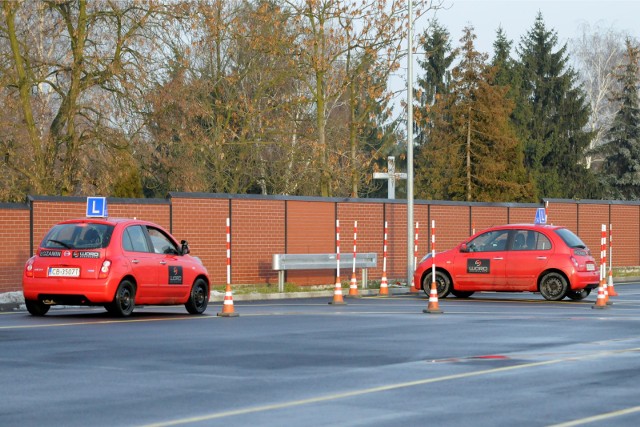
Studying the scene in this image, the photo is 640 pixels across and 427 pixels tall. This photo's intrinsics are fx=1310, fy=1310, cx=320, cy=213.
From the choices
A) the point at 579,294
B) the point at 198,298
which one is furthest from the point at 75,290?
the point at 579,294

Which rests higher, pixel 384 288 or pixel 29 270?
pixel 29 270

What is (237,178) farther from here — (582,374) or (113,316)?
(582,374)

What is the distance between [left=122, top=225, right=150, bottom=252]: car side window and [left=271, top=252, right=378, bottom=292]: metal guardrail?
420 inches

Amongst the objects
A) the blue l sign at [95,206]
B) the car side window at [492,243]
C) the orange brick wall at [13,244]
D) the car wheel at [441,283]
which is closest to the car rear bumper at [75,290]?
the blue l sign at [95,206]

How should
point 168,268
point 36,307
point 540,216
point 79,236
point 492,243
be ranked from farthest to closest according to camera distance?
point 540,216
point 492,243
point 168,268
point 36,307
point 79,236

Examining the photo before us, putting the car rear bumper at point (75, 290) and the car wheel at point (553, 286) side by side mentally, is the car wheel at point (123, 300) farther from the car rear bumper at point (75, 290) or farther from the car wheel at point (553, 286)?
the car wheel at point (553, 286)

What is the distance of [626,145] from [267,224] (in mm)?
43552

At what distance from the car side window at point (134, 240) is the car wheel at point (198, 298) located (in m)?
1.36

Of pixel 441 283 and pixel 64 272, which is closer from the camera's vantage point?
pixel 64 272

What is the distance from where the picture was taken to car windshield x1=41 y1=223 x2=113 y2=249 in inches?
798

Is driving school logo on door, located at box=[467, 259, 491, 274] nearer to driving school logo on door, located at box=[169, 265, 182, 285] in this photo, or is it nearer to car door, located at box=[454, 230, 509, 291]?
car door, located at box=[454, 230, 509, 291]

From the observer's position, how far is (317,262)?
3331 cm

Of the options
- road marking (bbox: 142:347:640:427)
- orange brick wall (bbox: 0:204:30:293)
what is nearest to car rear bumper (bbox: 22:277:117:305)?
orange brick wall (bbox: 0:204:30:293)

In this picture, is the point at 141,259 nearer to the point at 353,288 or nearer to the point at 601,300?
the point at 601,300
